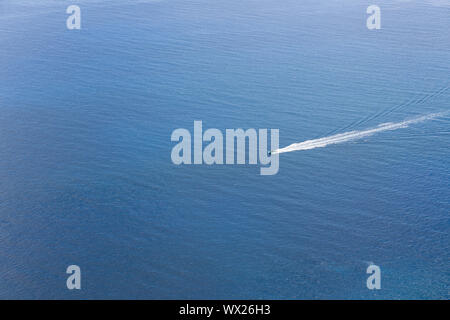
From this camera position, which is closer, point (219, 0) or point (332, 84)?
point (332, 84)

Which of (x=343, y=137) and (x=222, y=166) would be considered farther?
(x=343, y=137)

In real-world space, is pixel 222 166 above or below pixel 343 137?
below

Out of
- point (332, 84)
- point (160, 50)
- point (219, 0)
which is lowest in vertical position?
point (332, 84)

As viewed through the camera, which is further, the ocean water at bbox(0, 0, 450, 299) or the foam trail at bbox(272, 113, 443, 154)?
the foam trail at bbox(272, 113, 443, 154)

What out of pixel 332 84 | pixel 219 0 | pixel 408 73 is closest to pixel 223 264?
pixel 332 84

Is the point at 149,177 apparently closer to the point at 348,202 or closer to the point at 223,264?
the point at 223,264

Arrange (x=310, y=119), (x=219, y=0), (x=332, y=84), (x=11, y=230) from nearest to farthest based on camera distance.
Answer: (x=11, y=230) → (x=310, y=119) → (x=332, y=84) → (x=219, y=0)

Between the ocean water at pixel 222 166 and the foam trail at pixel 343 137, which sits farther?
the foam trail at pixel 343 137

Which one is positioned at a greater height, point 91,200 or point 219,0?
point 219,0
